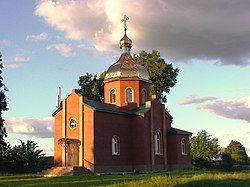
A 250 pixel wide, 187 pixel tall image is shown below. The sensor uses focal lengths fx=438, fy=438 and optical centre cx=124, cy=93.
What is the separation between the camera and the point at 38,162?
118 feet

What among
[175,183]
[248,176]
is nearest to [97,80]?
[248,176]

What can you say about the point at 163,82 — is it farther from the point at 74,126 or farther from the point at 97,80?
the point at 74,126

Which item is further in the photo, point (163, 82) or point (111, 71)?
point (163, 82)

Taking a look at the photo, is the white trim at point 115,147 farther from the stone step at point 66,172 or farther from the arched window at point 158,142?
the arched window at point 158,142

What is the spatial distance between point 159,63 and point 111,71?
35.0 ft

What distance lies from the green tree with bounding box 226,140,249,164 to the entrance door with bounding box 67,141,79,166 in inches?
1340

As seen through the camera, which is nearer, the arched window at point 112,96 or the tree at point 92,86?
the arched window at point 112,96

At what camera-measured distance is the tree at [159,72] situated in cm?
4744

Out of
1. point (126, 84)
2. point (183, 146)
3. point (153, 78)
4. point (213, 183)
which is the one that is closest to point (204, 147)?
point (153, 78)

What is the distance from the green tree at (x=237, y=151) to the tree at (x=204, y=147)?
31.9ft

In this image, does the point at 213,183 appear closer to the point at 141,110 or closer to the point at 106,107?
the point at 106,107

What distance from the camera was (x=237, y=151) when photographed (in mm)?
63688

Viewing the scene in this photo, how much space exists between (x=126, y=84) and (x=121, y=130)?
4.70 m

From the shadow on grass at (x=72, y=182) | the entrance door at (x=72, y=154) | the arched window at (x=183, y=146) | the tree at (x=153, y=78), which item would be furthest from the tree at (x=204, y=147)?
the shadow on grass at (x=72, y=182)
